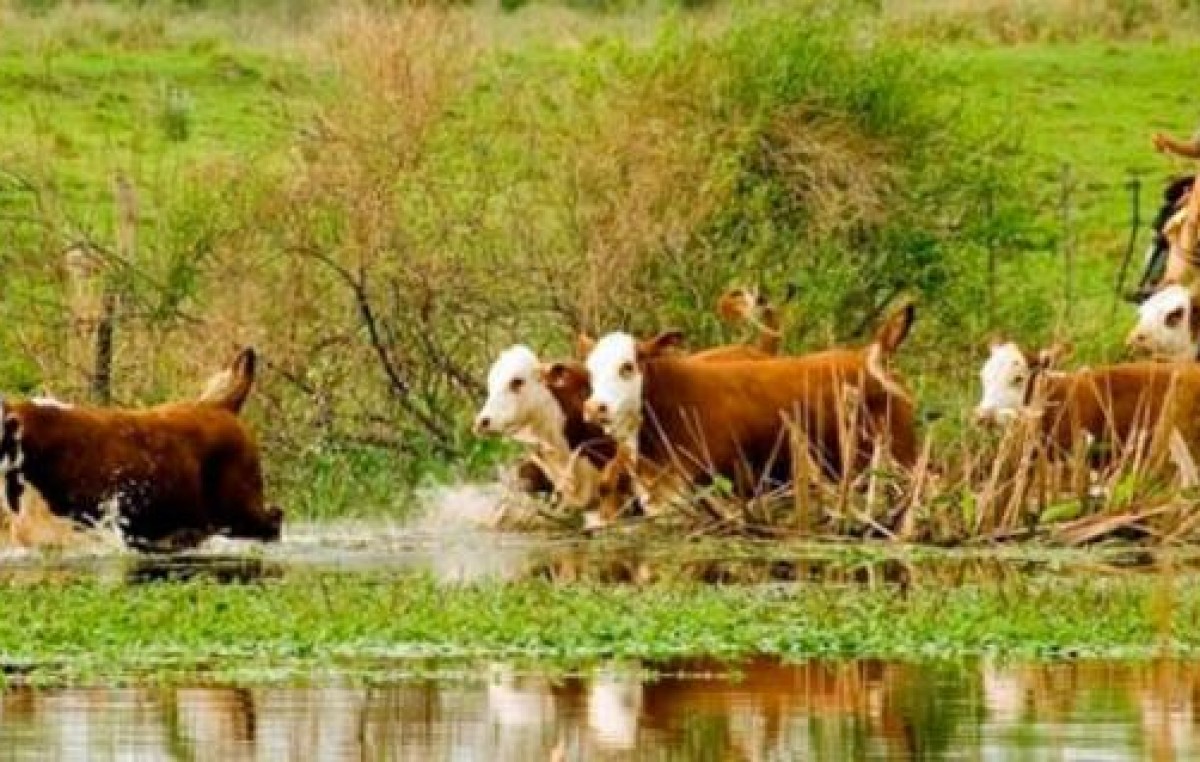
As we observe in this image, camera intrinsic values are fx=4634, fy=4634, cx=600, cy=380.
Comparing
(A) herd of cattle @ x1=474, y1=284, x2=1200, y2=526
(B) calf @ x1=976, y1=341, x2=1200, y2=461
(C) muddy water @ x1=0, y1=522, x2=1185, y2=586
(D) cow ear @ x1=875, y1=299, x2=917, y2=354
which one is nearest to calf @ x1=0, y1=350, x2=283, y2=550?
(C) muddy water @ x1=0, y1=522, x2=1185, y2=586

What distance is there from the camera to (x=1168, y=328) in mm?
28938

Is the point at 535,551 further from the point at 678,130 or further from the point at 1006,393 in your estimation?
the point at 678,130

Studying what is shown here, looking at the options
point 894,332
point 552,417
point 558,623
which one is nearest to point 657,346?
point 552,417

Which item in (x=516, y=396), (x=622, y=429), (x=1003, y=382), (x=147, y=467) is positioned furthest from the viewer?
(x=1003, y=382)

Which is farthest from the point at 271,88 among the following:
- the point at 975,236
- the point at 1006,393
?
the point at 1006,393

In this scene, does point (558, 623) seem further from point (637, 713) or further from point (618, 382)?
point (618, 382)

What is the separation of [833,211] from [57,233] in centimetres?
549

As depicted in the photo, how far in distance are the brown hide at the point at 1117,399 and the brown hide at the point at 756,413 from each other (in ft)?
2.89

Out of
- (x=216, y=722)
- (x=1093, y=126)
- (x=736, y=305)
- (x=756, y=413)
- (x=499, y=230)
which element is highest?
(x=499, y=230)

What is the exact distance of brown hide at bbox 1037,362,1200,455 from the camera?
88.4 ft

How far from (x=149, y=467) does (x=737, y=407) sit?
3676mm

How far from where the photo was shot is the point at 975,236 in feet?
109

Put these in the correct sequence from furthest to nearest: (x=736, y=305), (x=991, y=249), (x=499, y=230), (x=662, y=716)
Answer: (x=991, y=249) < (x=499, y=230) < (x=736, y=305) < (x=662, y=716)

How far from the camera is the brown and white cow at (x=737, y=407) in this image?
26.4 metres
